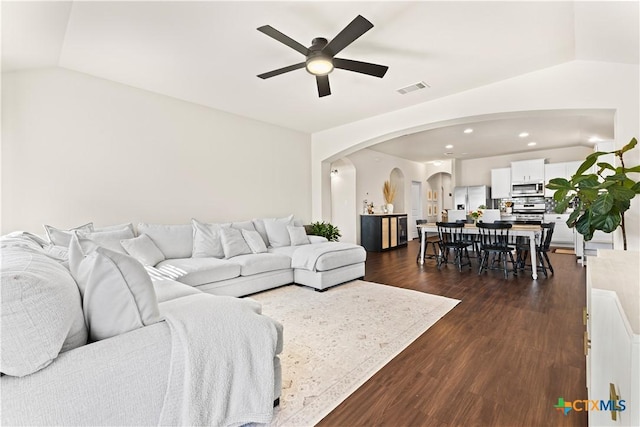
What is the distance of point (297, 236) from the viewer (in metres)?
4.90

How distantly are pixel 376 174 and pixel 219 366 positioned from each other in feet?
24.6

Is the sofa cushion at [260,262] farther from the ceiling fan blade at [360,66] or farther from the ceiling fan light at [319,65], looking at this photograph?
the ceiling fan blade at [360,66]

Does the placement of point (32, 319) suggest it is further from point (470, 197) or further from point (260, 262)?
point (470, 197)

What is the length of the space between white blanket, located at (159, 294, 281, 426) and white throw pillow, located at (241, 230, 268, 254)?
2.68m

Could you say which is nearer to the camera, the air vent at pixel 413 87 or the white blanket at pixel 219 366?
the white blanket at pixel 219 366

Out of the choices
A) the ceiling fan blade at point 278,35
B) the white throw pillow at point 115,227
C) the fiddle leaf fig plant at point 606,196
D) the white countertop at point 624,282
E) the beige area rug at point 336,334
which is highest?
the ceiling fan blade at point 278,35

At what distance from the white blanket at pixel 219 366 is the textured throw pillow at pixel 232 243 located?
7.95 ft

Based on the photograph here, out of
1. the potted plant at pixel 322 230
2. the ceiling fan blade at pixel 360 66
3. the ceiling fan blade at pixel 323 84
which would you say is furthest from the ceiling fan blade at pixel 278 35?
the potted plant at pixel 322 230

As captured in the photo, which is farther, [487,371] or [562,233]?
[562,233]

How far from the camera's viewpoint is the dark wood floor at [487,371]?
5.34 ft

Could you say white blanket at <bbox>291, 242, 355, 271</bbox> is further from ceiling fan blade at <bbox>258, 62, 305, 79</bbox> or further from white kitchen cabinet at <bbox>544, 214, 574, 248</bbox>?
white kitchen cabinet at <bbox>544, 214, 574, 248</bbox>

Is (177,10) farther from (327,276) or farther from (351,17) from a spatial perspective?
(327,276)

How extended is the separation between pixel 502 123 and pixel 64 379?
6.76 meters

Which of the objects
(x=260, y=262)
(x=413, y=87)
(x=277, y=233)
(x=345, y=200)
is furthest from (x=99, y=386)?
(x=345, y=200)
